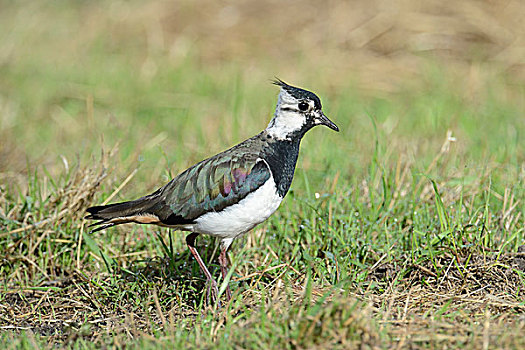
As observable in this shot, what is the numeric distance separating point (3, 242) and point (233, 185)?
5.60 ft

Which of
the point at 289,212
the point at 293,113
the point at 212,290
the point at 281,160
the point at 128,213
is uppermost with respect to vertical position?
the point at 293,113

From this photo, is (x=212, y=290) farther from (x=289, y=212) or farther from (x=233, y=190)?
(x=289, y=212)

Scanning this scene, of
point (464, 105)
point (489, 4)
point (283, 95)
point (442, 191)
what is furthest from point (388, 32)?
point (283, 95)

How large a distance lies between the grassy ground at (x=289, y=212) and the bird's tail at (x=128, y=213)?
0.46 m

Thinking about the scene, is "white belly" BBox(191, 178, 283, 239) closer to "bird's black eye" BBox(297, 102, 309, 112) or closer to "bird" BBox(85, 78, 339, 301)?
"bird" BBox(85, 78, 339, 301)

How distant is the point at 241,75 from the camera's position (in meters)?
8.23

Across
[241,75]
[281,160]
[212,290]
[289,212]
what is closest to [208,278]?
[212,290]

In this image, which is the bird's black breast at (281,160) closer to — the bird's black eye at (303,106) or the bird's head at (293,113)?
the bird's head at (293,113)

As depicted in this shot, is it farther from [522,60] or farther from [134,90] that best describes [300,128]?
[522,60]

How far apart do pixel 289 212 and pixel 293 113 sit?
2.93 feet

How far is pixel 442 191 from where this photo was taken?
4750 millimetres

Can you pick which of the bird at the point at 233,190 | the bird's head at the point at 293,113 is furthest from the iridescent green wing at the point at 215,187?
the bird's head at the point at 293,113

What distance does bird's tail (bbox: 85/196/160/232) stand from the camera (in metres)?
3.98

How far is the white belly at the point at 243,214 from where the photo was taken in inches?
150
